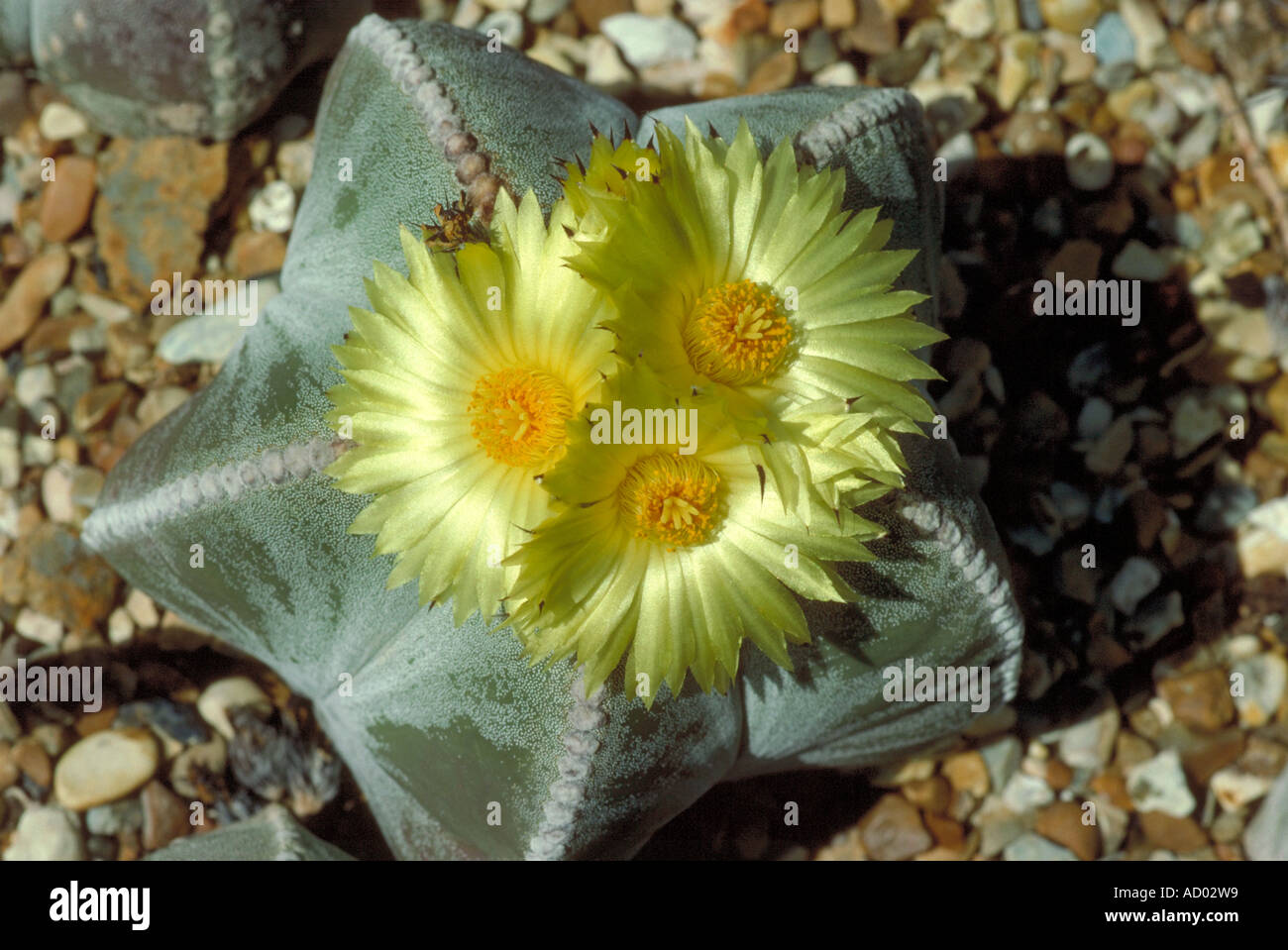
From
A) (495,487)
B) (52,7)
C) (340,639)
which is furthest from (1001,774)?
(52,7)

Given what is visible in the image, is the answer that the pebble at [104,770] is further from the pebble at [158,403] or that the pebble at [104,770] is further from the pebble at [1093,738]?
the pebble at [1093,738]

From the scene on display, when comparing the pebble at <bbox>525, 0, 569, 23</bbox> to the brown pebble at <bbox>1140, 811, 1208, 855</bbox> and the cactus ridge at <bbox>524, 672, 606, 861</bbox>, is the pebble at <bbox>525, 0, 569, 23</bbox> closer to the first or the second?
the cactus ridge at <bbox>524, 672, 606, 861</bbox>

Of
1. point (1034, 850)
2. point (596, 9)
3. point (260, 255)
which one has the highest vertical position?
point (596, 9)

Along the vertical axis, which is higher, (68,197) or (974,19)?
(974,19)

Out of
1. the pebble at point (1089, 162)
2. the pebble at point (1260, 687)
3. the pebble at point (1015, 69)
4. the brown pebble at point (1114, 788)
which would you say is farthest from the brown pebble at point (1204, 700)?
the pebble at point (1015, 69)

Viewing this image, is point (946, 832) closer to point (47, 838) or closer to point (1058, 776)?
point (1058, 776)

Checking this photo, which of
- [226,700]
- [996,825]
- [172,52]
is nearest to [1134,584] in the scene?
[996,825]
